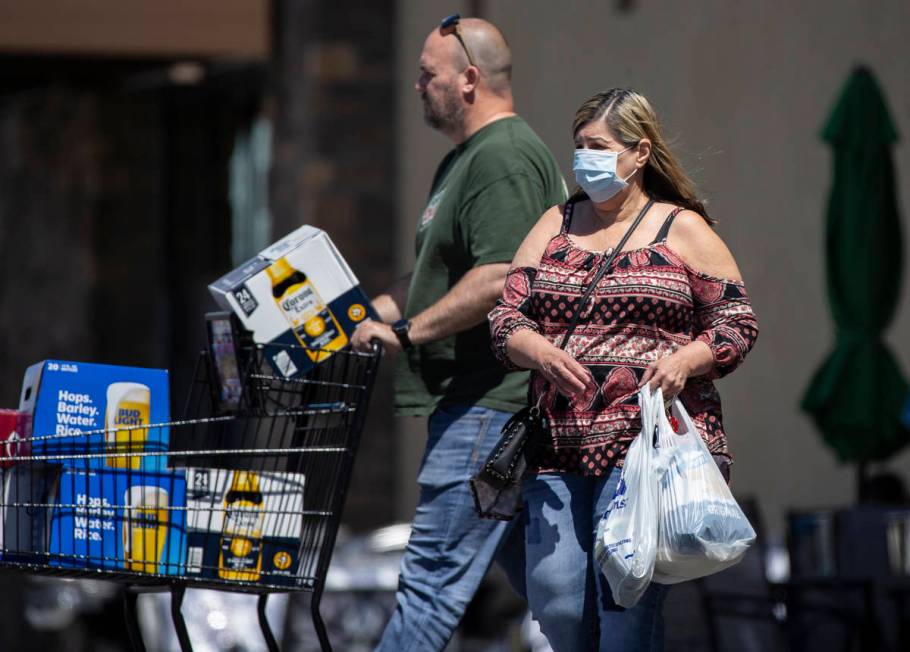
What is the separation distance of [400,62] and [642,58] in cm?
132

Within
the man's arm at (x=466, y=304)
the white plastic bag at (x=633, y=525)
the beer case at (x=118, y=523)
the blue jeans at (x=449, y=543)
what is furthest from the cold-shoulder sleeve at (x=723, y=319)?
the beer case at (x=118, y=523)

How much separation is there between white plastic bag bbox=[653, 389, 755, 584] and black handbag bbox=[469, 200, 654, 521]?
1.16 feet

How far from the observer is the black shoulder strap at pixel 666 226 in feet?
12.4

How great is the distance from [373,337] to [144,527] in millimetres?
772

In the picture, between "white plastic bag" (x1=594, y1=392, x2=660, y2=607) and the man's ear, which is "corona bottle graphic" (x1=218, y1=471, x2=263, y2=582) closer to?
"white plastic bag" (x1=594, y1=392, x2=660, y2=607)

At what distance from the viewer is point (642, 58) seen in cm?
894

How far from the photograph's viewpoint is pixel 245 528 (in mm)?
4090

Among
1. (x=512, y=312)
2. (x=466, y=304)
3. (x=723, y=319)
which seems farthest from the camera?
(x=466, y=304)

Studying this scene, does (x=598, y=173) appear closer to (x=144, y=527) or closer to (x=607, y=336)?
(x=607, y=336)

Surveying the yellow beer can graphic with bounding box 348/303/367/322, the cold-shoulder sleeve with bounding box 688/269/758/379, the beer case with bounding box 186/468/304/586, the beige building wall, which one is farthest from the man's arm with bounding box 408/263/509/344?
the beige building wall

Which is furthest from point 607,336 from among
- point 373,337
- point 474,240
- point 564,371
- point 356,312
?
point 356,312

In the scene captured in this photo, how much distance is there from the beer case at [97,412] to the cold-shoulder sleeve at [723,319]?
1.33m

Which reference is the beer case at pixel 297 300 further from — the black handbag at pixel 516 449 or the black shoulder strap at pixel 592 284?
the black shoulder strap at pixel 592 284

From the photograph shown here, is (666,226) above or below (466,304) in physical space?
above
